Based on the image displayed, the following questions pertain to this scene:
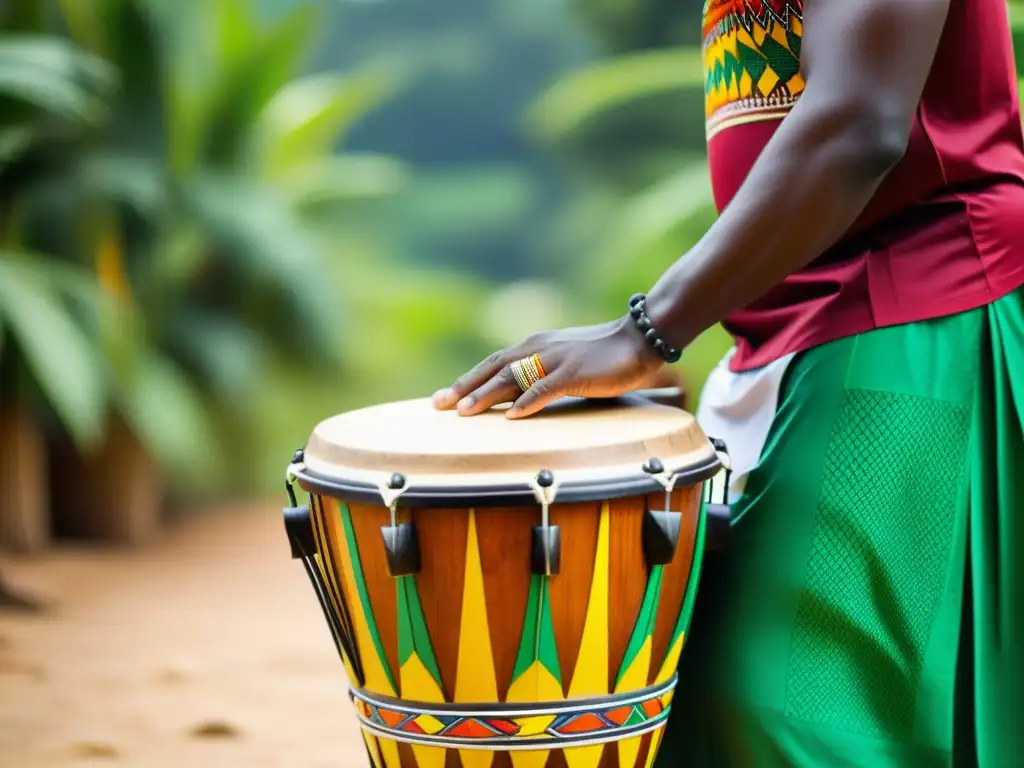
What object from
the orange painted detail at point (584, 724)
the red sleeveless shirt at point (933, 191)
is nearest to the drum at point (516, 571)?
the orange painted detail at point (584, 724)

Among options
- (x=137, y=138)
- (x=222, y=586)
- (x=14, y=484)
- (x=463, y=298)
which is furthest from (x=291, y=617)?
(x=463, y=298)

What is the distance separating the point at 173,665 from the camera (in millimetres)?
3926

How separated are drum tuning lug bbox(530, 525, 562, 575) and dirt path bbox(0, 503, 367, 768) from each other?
64.4 inches

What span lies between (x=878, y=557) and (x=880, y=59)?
1.93 ft

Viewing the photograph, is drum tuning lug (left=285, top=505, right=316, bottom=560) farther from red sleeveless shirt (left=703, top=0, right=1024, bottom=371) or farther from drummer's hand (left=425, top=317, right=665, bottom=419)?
red sleeveless shirt (left=703, top=0, right=1024, bottom=371)

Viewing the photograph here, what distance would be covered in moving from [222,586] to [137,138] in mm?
2144

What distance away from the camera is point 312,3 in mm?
6500

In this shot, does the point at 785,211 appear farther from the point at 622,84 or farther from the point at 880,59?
the point at 622,84

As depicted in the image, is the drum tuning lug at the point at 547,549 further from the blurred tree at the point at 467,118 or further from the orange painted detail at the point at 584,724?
the blurred tree at the point at 467,118

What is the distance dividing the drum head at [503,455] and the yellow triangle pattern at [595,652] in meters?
0.08

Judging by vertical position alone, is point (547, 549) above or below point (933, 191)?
below

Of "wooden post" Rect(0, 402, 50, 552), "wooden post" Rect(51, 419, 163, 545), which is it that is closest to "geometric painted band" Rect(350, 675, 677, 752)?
"wooden post" Rect(0, 402, 50, 552)

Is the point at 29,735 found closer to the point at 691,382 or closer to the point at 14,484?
the point at 14,484

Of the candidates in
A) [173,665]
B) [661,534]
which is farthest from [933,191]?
[173,665]
